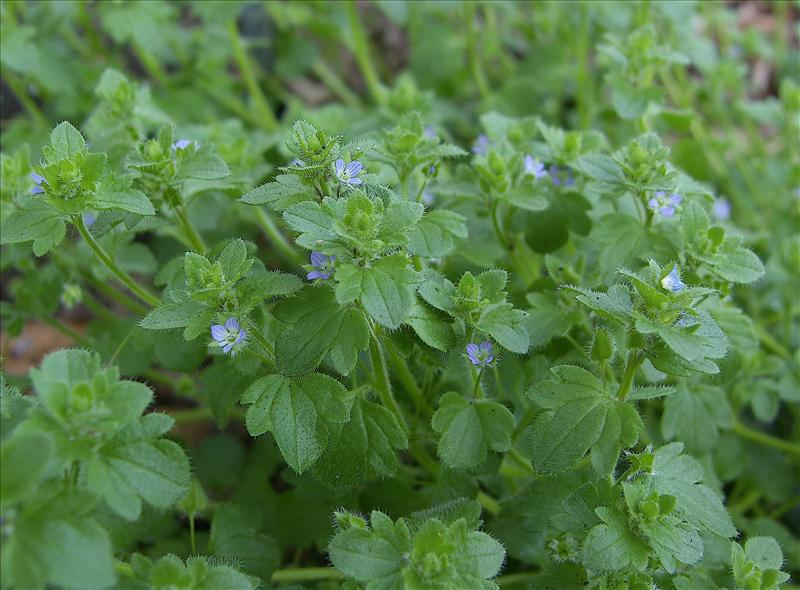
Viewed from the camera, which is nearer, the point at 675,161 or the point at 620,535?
the point at 620,535

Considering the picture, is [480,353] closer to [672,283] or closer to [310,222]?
[672,283]

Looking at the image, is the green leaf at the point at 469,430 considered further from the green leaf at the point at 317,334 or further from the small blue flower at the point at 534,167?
the small blue flower at the point at 534,167

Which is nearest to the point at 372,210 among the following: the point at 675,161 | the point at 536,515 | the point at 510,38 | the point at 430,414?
the point at 430,414

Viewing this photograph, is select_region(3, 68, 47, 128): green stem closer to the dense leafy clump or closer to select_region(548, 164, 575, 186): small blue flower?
the dense leafy clump

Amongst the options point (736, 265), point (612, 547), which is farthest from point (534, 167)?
point (612, 547)

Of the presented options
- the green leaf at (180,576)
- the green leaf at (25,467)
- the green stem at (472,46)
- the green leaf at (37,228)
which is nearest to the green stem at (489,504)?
the green leaf at (180,576)

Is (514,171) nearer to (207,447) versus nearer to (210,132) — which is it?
(210,132)
